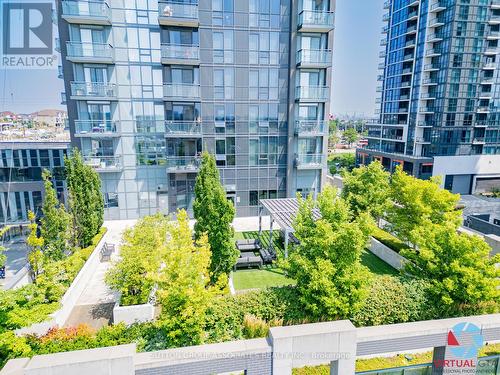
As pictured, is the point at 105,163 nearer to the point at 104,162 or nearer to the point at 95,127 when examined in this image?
the point at 104,162

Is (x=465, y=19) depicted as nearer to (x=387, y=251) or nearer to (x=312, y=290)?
(x=387, y=251)

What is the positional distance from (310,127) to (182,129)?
9.94 meters

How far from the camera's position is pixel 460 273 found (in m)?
10.6

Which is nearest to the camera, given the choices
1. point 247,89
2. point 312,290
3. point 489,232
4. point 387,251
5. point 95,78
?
point 312,290

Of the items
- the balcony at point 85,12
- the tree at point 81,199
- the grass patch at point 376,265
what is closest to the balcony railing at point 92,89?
the balcony at point 85,12

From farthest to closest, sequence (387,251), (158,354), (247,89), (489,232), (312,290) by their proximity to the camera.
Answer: (247,89), (489,232), (387,251), (312,290), (158,354)

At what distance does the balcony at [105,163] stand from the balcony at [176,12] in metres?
10.3

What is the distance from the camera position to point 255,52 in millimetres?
23281

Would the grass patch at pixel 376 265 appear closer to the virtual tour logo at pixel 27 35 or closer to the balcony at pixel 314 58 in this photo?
the balcony at pixel 314 58

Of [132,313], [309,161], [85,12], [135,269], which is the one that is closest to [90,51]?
[85,12]

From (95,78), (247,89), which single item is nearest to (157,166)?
(95,78)

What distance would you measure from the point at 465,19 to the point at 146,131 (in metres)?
41.8

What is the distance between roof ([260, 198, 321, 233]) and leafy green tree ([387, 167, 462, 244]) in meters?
4.56

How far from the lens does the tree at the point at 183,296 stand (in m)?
8.93
